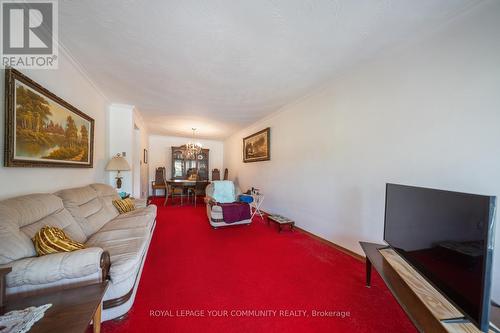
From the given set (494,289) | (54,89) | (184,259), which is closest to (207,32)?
(54,89)

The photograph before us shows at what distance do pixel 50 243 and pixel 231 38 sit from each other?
8.09 ft

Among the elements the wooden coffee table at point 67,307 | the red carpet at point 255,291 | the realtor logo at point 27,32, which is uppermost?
the realtor logo at point 27,32

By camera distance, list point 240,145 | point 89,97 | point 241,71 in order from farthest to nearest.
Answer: point 240,145 < point 89,97 < point 241,71

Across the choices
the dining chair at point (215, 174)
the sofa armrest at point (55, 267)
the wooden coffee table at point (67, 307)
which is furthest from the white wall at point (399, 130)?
the dining chair at point (215, 174)

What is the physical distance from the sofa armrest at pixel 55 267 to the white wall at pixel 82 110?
0.87 meters

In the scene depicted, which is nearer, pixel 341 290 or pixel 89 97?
pixel 341 290

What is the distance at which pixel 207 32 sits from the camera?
178 cm

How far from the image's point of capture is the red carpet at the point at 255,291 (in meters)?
1.42

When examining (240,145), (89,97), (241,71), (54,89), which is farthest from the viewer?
(240,145)

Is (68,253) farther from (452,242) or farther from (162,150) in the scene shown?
(162,150)

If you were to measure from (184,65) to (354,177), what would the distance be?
2891mm

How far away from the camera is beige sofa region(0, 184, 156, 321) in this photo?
44.1 inches

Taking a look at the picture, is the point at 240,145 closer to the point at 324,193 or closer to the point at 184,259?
the point at 324,193

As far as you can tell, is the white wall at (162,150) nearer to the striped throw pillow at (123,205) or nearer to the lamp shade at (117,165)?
the lamp shade at (117,165)
